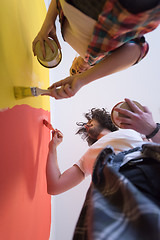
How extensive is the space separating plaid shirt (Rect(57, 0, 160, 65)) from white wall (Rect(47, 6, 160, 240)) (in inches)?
37.9

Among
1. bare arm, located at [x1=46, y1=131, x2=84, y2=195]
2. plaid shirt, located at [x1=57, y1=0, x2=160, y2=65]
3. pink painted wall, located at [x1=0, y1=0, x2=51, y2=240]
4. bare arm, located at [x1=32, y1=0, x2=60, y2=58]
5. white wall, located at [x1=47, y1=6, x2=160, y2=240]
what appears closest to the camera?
plaid shirt, located at [x1=57, y1=0, x2=160, y2=65]

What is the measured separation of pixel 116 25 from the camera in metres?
0.41

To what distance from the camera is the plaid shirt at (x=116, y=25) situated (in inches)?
14.8

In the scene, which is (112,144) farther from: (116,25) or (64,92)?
(116,25)

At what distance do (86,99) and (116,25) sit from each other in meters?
1.18

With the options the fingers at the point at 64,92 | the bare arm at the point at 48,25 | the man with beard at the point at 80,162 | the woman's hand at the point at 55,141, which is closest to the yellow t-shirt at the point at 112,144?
the man with beard at the point at 80,162

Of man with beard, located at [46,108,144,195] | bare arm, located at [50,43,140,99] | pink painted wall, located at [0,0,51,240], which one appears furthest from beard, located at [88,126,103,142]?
bare arm, located at [50,43,140,99]

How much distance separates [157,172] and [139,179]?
1.6 inches

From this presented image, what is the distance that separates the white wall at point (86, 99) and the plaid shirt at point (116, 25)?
37.9 inches

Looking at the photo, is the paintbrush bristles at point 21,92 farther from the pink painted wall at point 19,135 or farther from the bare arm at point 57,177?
the bare arm at point 57,177

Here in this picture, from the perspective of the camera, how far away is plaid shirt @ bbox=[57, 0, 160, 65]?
375 mm

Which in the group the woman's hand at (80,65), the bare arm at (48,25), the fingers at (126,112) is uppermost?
the bare arm at (48,25)

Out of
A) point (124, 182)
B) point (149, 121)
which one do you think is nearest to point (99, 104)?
point (149, 121)

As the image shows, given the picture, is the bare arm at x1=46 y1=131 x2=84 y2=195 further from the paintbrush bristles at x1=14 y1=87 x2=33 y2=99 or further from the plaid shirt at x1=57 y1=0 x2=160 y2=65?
the plaid shirt at x1=57 y1=0 x2=160 y2=65
